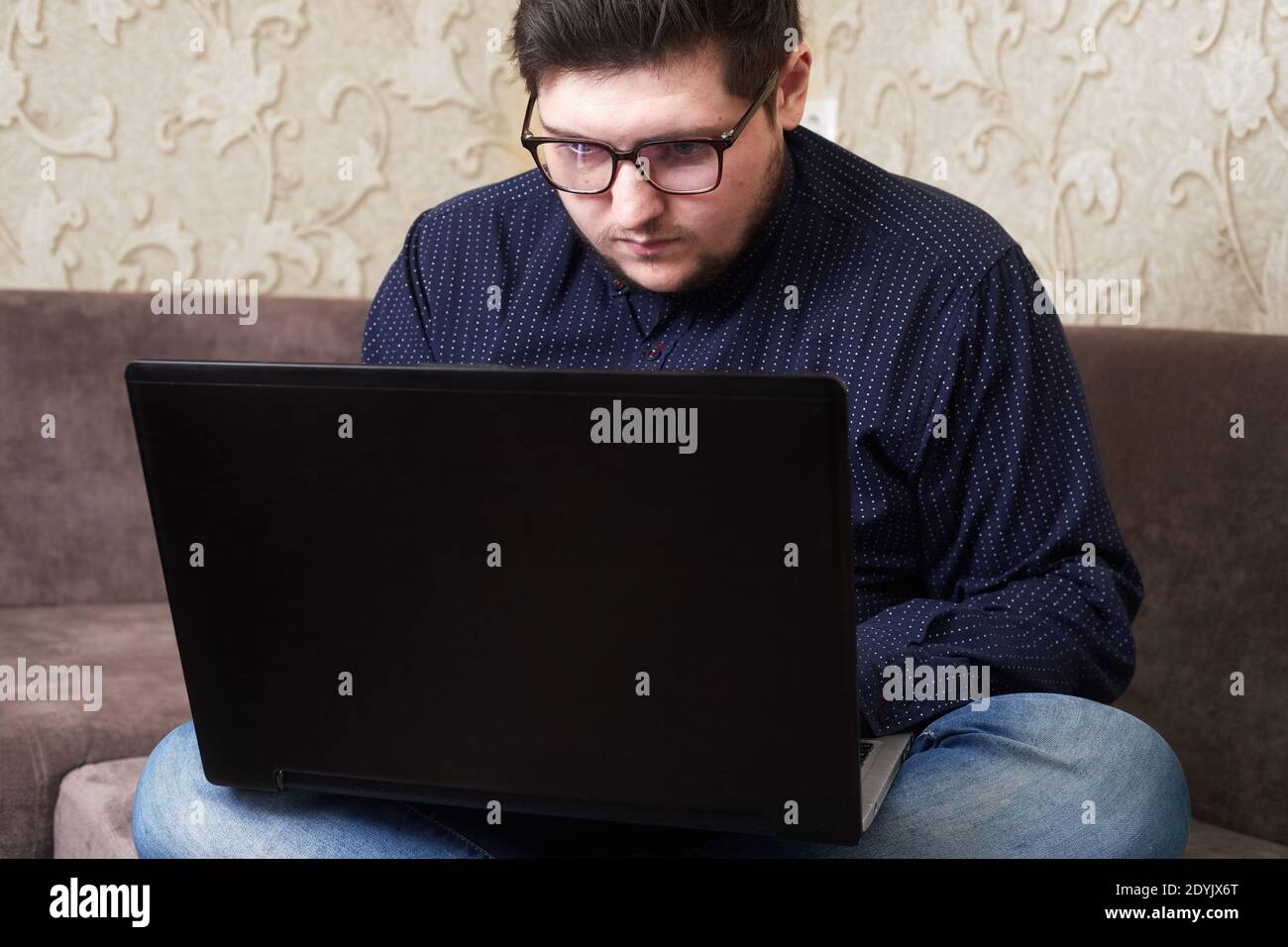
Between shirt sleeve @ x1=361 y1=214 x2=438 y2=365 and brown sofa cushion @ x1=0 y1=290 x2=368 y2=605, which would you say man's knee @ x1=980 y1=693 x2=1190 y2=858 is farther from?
brown sofa cushion @ x1=0 y1=290 x2=368 y2=605

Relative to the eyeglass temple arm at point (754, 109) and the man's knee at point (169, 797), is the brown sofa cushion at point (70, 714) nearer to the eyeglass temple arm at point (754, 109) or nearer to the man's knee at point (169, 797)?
the man's knee at point (169, 797)

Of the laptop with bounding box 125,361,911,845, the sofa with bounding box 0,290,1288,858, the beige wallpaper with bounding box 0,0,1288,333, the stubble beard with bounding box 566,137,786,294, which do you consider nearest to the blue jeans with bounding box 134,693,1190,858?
the laptop with bounding box 125,361,911,845

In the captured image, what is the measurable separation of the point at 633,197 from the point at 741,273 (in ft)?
0.57

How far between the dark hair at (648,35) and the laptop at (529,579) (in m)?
0.52

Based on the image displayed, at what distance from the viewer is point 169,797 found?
107cm

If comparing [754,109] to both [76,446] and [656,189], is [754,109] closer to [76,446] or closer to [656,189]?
[656,189]

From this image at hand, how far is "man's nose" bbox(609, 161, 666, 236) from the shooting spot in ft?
3.93

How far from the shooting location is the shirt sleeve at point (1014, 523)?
1.14m

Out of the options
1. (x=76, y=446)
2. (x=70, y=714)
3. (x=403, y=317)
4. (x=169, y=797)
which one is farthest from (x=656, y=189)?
(x=76, y=446)

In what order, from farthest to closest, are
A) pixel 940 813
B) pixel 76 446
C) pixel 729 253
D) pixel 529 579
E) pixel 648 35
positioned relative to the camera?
pixel 76 446, pixel 729 253, pixel 648 35, pixel 940 813, pixel 529 579

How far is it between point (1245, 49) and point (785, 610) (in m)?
1.16

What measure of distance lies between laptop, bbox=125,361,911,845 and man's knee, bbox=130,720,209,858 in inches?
9.0

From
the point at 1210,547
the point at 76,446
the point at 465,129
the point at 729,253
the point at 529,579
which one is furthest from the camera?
the point at 465,129

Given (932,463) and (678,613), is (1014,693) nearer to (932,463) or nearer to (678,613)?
(932,463)
